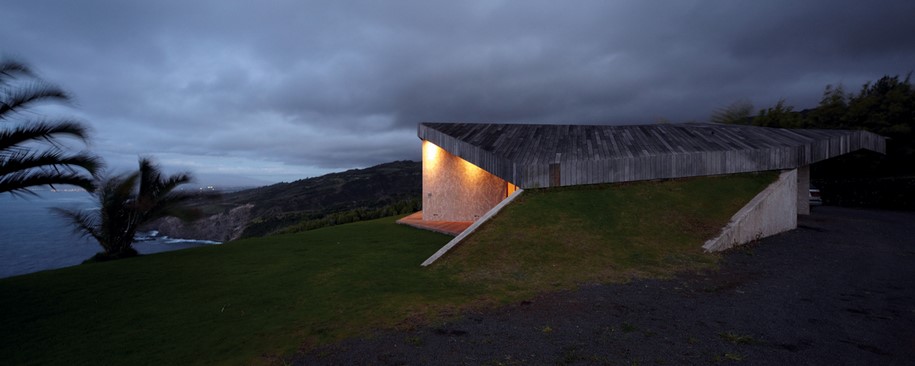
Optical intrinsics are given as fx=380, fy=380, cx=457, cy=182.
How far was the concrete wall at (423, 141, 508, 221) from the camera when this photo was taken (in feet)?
51.4

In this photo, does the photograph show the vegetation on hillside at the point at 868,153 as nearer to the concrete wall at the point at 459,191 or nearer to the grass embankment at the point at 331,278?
the grass embankment at the point at 331,278

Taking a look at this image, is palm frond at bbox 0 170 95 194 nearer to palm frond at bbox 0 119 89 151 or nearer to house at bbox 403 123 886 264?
palm frond at bbox 0 119 89 151

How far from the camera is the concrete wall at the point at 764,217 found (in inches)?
394

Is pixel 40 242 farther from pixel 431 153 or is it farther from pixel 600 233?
pixel 600 233

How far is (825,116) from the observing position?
24781 mm

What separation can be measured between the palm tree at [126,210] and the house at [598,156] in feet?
26.9

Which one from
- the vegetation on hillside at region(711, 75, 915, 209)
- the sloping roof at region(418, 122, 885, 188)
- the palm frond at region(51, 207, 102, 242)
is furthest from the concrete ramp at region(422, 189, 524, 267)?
the vegetation on hillside at region(711, 75, 915, 209)

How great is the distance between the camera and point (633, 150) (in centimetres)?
1323

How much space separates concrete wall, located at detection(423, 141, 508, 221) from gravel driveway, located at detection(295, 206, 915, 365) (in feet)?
28.9

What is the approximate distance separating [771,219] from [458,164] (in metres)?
10.6

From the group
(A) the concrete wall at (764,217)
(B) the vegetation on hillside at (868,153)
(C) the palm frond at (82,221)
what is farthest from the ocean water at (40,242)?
(B) the vegetation on hillside at (868,153)

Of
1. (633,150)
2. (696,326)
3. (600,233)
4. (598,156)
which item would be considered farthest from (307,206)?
(696,326)

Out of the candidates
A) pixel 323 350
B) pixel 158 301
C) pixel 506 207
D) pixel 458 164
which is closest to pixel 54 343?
pixel 158 301

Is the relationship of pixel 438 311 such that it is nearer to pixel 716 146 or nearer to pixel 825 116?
pixel 716 146
